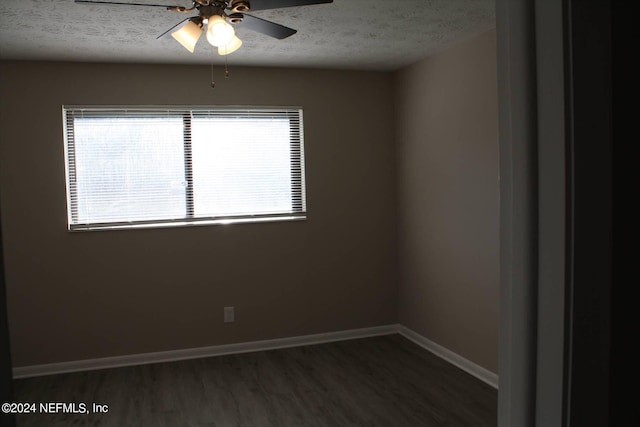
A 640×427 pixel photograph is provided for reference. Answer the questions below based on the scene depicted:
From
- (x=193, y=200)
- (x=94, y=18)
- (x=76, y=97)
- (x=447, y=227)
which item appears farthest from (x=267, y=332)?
(x=94, y=18)

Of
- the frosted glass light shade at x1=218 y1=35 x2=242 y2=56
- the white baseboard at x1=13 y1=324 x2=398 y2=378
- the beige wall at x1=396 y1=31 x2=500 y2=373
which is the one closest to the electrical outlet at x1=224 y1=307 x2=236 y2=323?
the white baseboard at x1=13 y1=324 x2=398 y2=378

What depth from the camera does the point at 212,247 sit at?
4480 millimetres

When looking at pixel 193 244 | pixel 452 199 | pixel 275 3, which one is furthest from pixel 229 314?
pixel 275 3

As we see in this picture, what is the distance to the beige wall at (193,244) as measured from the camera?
406 cm

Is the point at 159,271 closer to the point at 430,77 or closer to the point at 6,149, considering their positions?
the point at 6,149

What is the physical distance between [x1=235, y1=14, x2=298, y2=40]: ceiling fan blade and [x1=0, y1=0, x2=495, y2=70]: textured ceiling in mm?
344

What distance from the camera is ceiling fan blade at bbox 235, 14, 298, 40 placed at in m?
2.52

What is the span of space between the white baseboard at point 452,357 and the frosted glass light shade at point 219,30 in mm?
2815

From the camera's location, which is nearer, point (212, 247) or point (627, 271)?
point (627, 271)

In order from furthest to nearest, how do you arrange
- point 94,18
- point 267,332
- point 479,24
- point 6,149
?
point 267,332 < point 6,149 < point 479,24 < point 94,18

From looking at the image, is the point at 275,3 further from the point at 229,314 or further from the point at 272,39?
the point at 229,314

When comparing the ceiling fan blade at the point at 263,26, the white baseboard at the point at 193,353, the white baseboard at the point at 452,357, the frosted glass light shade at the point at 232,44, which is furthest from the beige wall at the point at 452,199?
the frosted glass light shade at the point at 232,44

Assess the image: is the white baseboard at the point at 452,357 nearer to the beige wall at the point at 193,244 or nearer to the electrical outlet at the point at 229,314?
the beige wall at the point at 193,244

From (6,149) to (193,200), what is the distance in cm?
146
